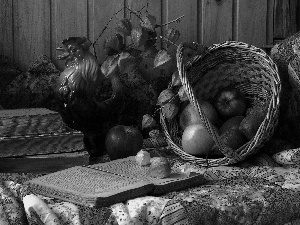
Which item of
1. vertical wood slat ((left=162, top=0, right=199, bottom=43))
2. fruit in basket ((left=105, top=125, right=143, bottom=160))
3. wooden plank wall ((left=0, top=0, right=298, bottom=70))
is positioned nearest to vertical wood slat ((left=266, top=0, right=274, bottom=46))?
wooden plank wall ((left=0, top=0, right=298, bottom=70))

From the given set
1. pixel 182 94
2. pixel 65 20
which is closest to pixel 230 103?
pixel 182 94

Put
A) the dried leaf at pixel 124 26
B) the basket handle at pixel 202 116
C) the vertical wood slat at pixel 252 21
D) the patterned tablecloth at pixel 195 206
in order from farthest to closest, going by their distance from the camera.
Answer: the vertical wood slat at pixel 252 21
the dried leaf at pixel 124 26
the basket handle at pixel 202 116
the patterned tablecloth at pixel 195 206

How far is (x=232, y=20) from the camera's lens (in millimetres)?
2178

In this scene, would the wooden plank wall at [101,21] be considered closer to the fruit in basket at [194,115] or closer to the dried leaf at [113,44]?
the dried leaf at [113,44]

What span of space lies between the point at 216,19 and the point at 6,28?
2.52 feet

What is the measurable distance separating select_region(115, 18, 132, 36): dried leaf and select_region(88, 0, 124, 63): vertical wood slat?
0.15 m

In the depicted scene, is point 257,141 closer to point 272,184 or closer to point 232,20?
point 272,184

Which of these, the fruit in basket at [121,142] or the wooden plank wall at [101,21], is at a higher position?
the wooden plank wall at [101,21]

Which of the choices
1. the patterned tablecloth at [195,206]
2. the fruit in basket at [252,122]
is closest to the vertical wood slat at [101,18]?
the fruit in basket at [252,122]

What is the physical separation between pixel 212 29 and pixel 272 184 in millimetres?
885

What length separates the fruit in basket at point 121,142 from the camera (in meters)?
1.66

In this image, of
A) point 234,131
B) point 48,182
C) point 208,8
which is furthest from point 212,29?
point 48,182

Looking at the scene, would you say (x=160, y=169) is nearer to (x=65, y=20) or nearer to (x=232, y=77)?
(x=232, y=77)

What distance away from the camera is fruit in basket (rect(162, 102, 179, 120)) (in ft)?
5.82
